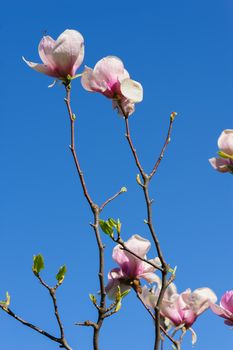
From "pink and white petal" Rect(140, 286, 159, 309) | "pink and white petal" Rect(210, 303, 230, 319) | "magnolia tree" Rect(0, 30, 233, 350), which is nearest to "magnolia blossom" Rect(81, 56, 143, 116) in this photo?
"magnolia tree" Rect(0, 30, 233, 350)

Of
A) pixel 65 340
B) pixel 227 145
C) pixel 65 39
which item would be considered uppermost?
pixel 65 39

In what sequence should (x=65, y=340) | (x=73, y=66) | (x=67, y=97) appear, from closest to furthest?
(x=65, y=340) → (x=67, y=97) → (x=73, y=66)

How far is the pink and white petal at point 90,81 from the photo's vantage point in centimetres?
198

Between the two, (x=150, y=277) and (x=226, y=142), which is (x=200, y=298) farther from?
(x=226, y=142)

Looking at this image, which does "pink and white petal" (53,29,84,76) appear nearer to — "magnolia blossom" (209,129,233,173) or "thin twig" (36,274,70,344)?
"magnolia blossom" (209,129,233,173)

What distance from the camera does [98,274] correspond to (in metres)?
1.49

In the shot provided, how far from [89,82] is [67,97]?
0.65 ft

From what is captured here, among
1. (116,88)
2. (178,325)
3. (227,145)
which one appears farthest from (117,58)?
(178,325)

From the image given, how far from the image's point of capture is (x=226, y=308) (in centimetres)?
186

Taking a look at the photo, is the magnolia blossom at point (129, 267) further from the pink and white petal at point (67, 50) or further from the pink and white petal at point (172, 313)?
the pink and white petal at point (67, 50)

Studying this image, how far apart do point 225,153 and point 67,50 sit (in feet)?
1.96

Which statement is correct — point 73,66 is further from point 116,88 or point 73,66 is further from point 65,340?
point 65,340

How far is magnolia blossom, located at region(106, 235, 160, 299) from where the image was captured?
6.11 feet

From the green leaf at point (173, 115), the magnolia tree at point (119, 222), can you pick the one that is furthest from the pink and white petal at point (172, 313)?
the green leaf at point (173, 115)
